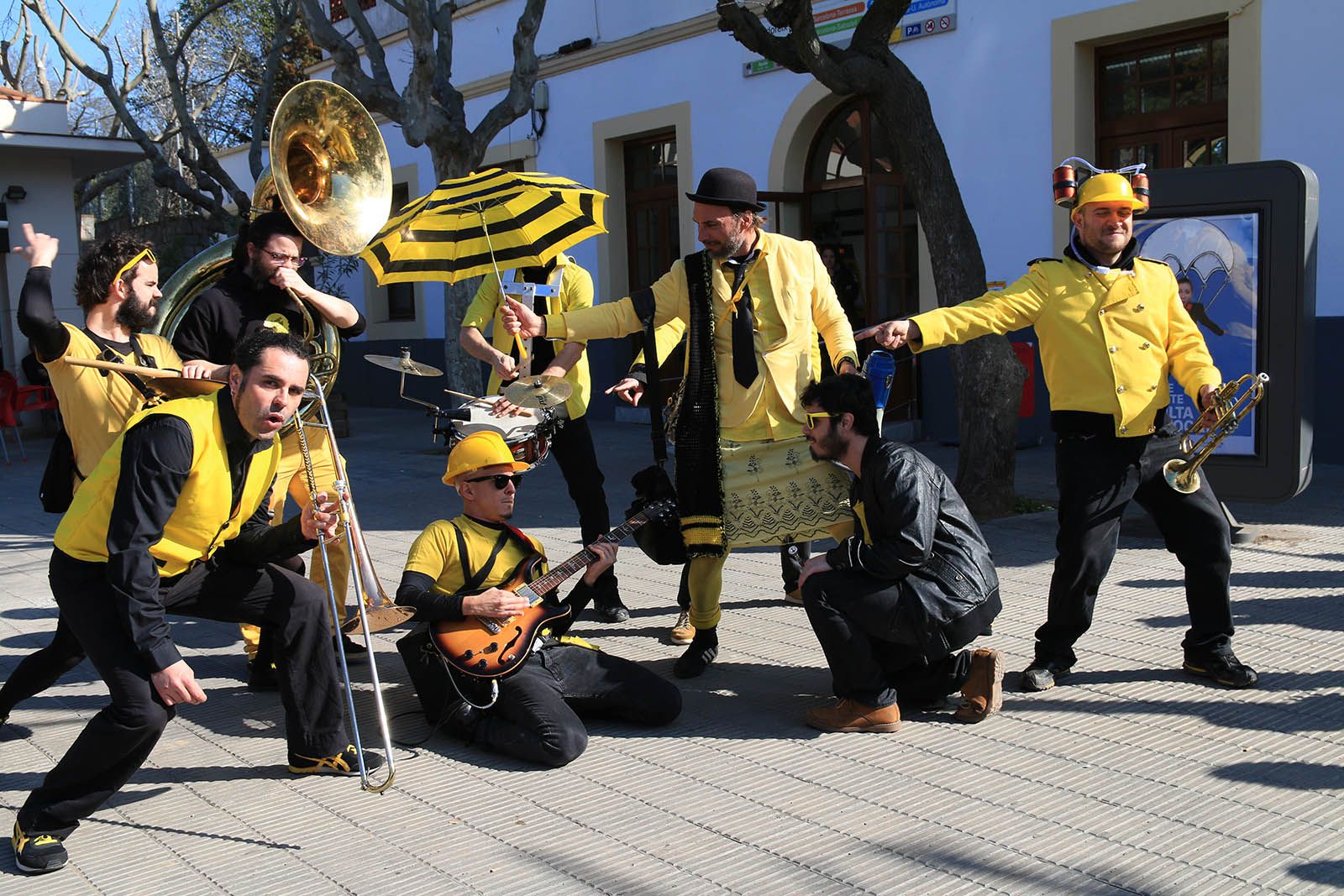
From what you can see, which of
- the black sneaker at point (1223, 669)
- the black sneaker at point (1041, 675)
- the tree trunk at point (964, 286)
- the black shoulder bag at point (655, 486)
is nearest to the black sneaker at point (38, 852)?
the black shoulder bag at point (655, 486)

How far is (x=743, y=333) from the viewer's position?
4.76 metres

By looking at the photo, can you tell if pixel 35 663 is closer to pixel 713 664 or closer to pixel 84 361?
pixel 84 361

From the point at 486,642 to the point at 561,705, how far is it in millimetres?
331

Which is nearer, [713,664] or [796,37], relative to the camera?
[713,664]

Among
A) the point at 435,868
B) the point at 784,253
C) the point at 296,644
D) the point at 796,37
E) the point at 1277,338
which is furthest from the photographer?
the point at 796,37

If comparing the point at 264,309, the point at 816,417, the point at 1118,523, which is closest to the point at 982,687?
the point at 1118,523

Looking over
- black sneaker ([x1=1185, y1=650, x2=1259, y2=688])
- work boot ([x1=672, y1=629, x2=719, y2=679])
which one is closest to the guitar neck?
work boot ([x1=672, y1=629, x2=719, y2=679])

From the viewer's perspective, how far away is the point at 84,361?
365cm

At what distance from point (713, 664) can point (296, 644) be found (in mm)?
1843

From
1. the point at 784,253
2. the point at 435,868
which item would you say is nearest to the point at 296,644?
the point at 435,868

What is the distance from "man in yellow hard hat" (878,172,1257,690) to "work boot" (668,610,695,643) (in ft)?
5.05

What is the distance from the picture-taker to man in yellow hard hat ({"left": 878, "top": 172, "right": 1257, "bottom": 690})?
4.54 metres

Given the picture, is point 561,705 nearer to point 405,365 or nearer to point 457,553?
point 457,553

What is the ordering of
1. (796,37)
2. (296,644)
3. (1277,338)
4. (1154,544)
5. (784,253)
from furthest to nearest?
(796,37), (1154,544), (1277,338), (784,253), (296,644)
